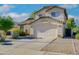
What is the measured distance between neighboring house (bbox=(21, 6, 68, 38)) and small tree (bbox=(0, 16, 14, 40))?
227 millimetres

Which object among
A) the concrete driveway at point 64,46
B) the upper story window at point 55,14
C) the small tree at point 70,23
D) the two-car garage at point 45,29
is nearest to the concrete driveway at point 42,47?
the concrete driveway at point 64,46

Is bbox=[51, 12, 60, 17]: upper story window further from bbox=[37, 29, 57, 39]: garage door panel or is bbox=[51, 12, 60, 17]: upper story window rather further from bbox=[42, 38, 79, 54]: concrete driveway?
bbox=[42, 38, 79, 54]: concrete driveway

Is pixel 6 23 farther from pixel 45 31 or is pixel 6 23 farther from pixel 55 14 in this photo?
pixel 55 14

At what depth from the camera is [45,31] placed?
9.27 m

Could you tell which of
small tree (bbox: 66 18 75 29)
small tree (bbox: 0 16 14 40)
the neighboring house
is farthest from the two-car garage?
small tree (bbox: 0 16 14 40)

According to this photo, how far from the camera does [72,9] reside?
9.01 m

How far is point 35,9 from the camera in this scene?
29.7 feet

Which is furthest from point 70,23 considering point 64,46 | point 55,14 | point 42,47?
point 42,47

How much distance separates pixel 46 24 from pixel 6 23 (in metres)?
0.75

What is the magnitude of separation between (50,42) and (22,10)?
2.63 feet

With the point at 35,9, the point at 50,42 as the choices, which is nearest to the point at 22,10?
the point at 35,9

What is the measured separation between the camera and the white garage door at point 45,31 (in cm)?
923
